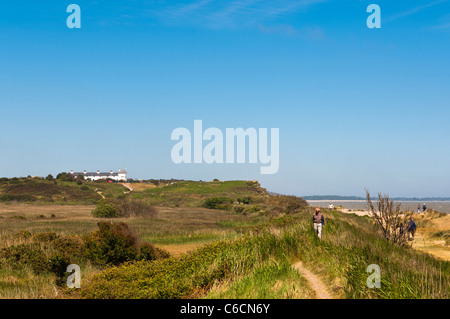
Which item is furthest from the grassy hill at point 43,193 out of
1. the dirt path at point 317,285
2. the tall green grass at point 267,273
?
the dirt path at point 317,285

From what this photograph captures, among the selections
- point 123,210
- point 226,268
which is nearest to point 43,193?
point 123,210

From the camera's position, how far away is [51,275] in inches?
639

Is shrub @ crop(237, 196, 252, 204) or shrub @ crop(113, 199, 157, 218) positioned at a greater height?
shrub @ crop(113, 199, 157, 218)

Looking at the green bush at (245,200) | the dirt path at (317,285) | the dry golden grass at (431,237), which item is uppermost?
the dirt path at (317,285)

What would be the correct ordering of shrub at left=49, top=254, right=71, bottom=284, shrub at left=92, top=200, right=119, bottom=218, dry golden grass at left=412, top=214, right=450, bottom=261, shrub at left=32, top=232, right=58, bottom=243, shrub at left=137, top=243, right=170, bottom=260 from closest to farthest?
1. shrub at left=49, top=254, right=71, bottom=284
2. shrub at left=137, top=243, right=170, bottom=260
3. shrub at left=32, top=232, right=58, bottom=243
4. dry golden grass at left=412, top=214, right=450, bottom=261
5. shrub at left=92, top=200, right=119, bottom=218

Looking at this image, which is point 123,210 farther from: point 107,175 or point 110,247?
point 107,175

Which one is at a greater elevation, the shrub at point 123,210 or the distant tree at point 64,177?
the distant tree at point 64,177

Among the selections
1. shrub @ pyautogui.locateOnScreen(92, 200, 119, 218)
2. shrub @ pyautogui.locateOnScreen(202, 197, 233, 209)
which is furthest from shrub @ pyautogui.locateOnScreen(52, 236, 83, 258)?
shrub @ pyautogui.locateOnScreen(202, 197, 233, 209)

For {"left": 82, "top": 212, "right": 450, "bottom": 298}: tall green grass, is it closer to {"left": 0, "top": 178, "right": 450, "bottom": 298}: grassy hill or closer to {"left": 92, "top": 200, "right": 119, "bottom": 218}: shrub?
{"left": 0, "top": 178, "right": 450, "bottom": 298}: grassy hill

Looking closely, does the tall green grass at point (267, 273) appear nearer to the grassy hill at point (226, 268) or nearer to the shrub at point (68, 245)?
the grassy hill at point (226, 268)

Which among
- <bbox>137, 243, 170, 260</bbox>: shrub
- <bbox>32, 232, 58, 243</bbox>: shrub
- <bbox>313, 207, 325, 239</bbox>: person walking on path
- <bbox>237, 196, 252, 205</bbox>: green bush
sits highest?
<bbox>313, 207, 325, 239</bbox>: person walking on path

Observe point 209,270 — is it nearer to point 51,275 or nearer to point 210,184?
point 51,275

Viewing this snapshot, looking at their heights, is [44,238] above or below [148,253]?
above
